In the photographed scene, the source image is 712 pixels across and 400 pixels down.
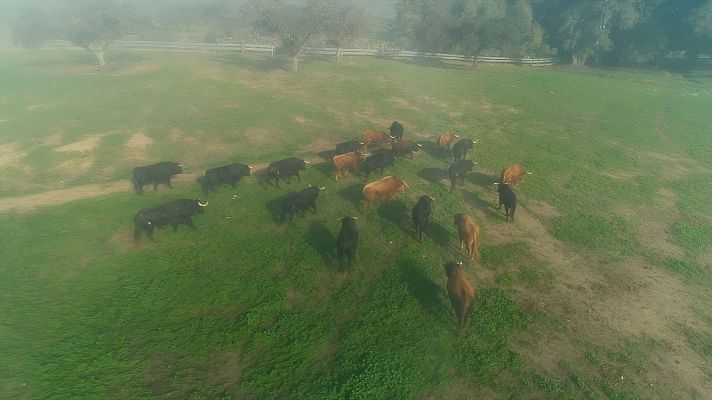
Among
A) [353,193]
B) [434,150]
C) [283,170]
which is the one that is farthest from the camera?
[434,150]

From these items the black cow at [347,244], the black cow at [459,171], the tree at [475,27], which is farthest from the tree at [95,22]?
the black cow at [347,244]

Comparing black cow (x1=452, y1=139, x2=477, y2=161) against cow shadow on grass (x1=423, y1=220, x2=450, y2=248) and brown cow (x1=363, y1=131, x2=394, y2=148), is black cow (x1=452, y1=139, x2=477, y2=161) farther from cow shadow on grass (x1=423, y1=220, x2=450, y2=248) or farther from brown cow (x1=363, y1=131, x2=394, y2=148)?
cow shadow on grass (x1=423, y1=220, x2=450, y2=248)

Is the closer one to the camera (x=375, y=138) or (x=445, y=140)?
(x=445, y=140)

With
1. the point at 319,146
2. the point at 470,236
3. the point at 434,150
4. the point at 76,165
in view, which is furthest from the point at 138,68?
the point at 470,236

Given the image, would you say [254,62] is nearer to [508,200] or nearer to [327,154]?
[327,154]

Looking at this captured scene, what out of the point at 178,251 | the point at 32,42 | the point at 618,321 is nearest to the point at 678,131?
the point at 618,321

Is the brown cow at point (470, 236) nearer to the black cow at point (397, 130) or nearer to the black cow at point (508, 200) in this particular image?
the black cow at point (508, 200)

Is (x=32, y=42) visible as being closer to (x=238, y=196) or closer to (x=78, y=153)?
(x=78, y=153)
